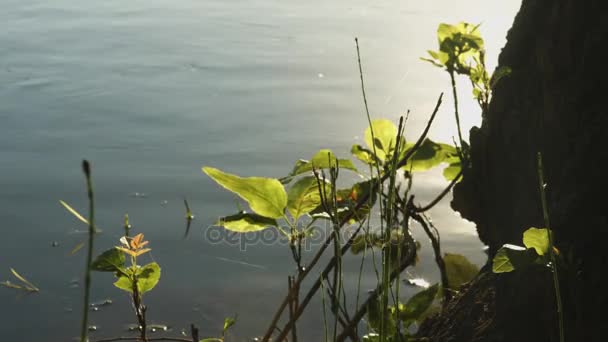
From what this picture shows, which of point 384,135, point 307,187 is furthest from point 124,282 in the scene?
point 384,135

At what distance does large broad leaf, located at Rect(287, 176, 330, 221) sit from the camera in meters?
1.44

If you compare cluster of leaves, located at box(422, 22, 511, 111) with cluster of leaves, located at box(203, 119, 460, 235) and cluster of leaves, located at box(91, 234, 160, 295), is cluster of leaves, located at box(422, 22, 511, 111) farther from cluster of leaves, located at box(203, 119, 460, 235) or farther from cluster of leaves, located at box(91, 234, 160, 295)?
cluster of leaves, located at box(91, 234, 160, 295)

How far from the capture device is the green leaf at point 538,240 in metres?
1.00

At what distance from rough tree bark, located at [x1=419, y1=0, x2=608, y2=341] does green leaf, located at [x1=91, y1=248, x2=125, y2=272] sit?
513mm

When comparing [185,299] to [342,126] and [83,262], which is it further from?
[342,126]

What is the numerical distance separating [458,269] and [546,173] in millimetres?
686

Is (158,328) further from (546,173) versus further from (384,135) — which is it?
(546,173)

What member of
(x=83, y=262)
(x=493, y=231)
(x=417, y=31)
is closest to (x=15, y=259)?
(x=83, y=262)

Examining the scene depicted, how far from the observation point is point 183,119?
9.83ft

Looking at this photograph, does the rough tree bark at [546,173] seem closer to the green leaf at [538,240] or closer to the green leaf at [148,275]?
the green leaf at [538,240]

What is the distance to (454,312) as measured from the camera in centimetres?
151

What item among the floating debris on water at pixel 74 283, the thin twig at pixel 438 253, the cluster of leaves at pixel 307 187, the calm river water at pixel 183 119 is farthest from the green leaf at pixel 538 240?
the floating debris on water at pixel 74 283

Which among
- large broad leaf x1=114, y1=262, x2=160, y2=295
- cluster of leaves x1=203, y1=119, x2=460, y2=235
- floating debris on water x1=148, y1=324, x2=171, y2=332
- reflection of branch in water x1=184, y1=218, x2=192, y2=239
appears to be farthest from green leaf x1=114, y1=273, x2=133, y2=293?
reflection of branch in water x1=184, y1=218, x2=192, y2=239

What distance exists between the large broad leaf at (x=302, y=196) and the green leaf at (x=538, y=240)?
0.49m
